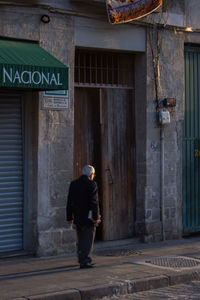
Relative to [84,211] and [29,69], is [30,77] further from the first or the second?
[84,211]

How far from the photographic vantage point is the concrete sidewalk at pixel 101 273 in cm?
751

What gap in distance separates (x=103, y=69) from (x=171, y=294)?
17.2 ft

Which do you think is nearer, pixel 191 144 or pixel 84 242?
pixel 84 242

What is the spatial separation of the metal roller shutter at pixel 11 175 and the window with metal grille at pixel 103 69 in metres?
1.62

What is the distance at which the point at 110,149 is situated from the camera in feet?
37.5

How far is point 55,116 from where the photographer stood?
33.7 feet

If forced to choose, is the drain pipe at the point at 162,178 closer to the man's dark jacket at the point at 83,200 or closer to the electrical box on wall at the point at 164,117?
the electrical box on wall at the point at 164,117

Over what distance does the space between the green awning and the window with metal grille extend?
159cm

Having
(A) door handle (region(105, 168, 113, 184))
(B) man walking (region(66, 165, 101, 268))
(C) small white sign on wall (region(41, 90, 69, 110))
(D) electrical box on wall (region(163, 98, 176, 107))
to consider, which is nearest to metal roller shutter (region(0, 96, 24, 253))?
(C) small white sign on wall (region(41, 90, 69, 110))

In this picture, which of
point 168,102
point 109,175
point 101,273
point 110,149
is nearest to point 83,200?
point 101,273

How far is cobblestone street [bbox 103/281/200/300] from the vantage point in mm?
7711

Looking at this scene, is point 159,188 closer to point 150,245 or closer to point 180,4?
point 150,245

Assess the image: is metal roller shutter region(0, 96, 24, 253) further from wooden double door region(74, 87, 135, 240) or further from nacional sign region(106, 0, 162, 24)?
nacional sign region(106, 0, 162, 24)

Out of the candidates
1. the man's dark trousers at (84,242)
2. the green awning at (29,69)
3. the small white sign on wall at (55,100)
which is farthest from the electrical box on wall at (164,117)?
the man's dark trousers at (84,242)
